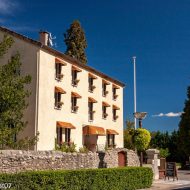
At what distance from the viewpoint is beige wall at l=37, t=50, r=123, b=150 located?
36.7 metres

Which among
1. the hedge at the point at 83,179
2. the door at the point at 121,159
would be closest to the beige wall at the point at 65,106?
the door at the point at 121,159

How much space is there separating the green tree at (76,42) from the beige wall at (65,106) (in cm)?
860

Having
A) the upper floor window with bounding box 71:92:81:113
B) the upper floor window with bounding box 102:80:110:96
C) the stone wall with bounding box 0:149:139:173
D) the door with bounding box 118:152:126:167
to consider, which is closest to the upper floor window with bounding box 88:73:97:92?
the upper floor window with bounding box 102:80:110:96

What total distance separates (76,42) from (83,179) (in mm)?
36597

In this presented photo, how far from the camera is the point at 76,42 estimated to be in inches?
2290

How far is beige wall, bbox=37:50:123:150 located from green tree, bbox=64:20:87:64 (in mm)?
8603

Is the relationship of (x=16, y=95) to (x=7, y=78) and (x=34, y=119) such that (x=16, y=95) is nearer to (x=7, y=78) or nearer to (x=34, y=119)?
(x=7, y=78)

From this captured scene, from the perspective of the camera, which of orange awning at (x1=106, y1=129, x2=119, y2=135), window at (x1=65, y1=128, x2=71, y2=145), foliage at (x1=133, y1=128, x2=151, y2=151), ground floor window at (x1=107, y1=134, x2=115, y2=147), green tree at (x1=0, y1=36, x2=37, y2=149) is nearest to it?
green tree at (x1=0, y1=36, x2=37, y2=149)

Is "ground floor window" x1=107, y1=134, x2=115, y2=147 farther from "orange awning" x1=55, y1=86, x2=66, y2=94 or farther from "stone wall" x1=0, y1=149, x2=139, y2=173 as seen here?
"stone wall" x1=0, y1=149, x2=139, y2=173

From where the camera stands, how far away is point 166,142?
72250mm

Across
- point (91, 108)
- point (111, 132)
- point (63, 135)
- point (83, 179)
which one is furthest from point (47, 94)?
point (83, 179)

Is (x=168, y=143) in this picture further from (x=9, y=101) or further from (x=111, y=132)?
(x=9, y=101)

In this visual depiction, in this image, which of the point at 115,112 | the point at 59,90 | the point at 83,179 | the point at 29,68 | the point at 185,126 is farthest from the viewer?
the point at 185,126

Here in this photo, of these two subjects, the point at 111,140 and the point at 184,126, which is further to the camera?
the point at 184,126
